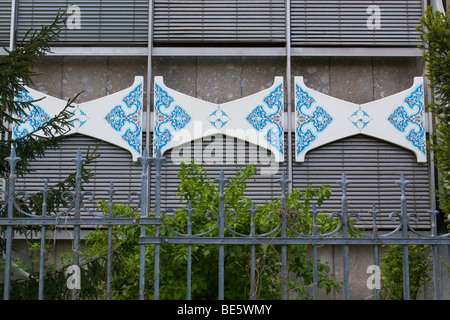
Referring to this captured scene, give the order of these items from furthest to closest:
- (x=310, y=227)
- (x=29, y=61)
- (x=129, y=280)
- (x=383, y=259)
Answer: (x=383, y=259)
(x=29, y=61)
(x=129, y=280)
(x=310, y=227)

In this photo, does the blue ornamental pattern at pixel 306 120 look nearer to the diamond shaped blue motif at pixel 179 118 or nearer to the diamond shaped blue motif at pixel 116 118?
the diamond shaped blue motif at pixel 179 118

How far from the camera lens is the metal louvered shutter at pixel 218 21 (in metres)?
9.11

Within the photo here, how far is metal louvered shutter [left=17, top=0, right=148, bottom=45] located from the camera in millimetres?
9094

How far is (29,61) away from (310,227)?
10.6 ft

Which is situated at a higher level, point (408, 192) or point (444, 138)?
point (444, 138)

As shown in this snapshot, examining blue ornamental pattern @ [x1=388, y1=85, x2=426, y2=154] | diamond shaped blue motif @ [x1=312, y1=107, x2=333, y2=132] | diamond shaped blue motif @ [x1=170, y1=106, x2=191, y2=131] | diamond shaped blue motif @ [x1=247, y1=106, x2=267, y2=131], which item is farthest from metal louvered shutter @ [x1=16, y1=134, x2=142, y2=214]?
blue ornamental pattern @ [x1=388, y1=85, x2=426, y2=154]

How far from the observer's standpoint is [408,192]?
882 centimetres

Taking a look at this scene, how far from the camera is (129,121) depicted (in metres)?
8.79

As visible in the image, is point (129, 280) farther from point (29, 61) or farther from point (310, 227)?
point (29, 61)

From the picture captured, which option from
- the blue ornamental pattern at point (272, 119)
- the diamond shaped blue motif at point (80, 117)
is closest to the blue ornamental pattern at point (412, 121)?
the blue ornamental pattern at point (272, 119)

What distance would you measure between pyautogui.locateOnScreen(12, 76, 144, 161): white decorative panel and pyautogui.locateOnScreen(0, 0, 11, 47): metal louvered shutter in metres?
0.96

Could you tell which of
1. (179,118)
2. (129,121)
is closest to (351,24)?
(179,118)

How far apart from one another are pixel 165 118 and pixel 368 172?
321cm
